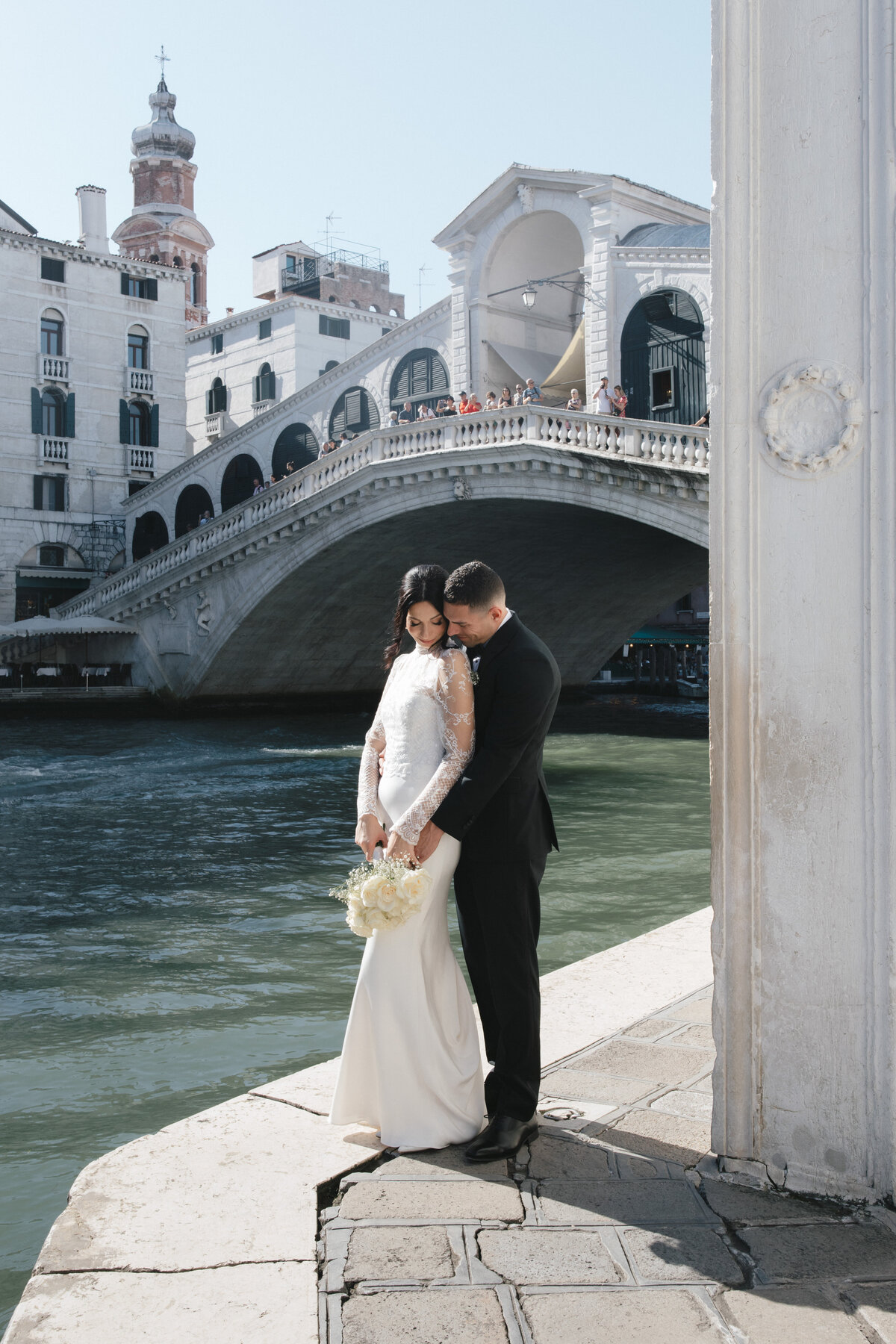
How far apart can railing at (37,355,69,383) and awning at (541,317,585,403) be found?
12.1m

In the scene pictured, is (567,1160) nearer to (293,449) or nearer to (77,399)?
(293,449)

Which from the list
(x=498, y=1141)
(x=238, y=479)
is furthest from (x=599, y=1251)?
(x=238, y=479)

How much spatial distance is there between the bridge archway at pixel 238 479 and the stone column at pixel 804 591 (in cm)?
2609

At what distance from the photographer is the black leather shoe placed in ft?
8.96

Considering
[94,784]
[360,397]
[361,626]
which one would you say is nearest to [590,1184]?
[94,784]

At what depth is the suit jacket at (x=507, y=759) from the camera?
9.42ft

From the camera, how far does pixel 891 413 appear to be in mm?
2520

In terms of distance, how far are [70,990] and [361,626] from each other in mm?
19380

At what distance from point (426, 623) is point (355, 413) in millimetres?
23648

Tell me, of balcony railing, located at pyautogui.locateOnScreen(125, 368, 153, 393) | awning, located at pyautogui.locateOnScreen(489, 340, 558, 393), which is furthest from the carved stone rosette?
balcony railing, located at pyautogui.locateOnScreen(125, 368, 153, 393)

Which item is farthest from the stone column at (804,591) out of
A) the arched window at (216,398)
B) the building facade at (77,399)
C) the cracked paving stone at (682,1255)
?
the arched window at (216,398)

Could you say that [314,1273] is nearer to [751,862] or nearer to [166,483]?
[751,862]

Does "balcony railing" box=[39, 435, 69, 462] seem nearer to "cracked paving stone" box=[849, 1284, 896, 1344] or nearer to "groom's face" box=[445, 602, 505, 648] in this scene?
"groom's face" box=[445, 602, 505, 648]

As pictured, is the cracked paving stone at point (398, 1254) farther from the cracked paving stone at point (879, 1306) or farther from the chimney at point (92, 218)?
the chimney at point (92, 218)
